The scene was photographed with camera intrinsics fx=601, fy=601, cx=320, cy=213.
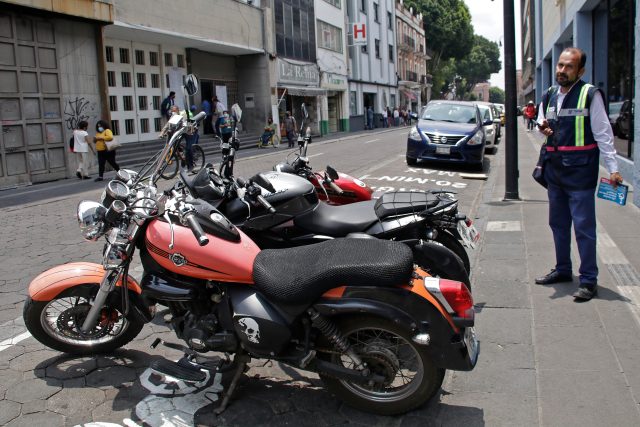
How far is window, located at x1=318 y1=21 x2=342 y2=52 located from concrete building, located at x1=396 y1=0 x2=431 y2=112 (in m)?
17.8

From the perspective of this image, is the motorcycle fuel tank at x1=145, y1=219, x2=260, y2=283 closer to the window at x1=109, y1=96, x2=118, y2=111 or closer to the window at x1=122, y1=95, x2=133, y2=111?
the window at x1=109, y1=96, x2=118, y2=111

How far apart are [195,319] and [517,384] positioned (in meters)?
1.87

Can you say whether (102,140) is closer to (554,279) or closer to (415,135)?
(415,135)

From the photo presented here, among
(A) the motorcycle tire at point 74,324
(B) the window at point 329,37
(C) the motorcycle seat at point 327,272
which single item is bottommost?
(A) the motorcycle tire at point 74,324

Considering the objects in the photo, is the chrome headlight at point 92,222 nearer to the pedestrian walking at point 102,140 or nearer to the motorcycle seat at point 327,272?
the motorcycle seat at point 327,272

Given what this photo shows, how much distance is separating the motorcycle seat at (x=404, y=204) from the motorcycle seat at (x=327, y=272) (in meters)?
1.20

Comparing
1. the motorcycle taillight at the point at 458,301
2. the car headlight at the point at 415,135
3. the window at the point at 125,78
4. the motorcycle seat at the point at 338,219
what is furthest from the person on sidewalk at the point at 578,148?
the window at the point at 125,78

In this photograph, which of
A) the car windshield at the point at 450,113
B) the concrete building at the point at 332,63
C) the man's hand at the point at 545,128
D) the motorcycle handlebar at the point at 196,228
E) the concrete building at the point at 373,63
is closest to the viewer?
the motorcycle handlebar at the point at 196,228

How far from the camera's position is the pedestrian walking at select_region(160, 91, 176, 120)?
Result: 21.9 m

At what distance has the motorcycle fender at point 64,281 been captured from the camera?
149 inches

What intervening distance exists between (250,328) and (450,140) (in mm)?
11462

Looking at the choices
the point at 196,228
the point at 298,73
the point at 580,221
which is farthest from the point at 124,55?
the point at 196,228

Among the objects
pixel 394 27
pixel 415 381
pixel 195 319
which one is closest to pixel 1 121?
pixel 195 319

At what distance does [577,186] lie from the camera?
4.68 metres
